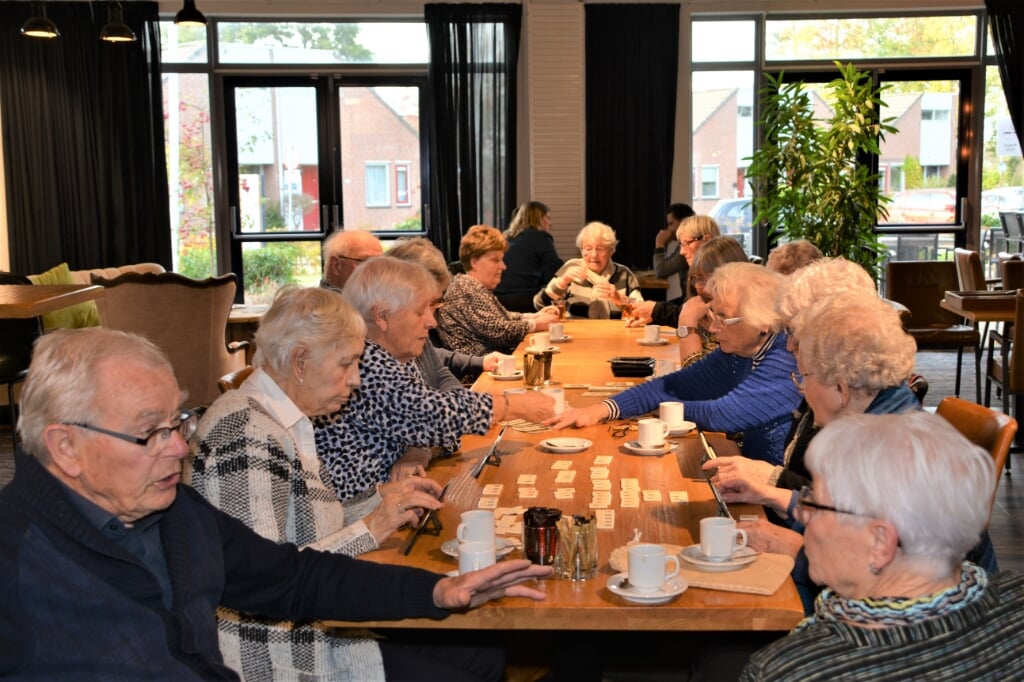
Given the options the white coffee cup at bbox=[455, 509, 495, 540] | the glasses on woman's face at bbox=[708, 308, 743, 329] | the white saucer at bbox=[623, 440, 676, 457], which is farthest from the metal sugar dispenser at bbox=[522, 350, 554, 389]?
the white coffee cup at bbox=[455, 509, 495, 540]

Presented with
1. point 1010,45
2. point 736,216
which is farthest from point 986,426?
point 1010,45

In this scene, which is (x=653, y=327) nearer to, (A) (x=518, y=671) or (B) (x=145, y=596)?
(A) (x=518, y=671)

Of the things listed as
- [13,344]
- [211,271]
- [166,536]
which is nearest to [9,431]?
[13,344]

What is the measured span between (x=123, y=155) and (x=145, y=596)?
9.10m

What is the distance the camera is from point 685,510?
2.79m

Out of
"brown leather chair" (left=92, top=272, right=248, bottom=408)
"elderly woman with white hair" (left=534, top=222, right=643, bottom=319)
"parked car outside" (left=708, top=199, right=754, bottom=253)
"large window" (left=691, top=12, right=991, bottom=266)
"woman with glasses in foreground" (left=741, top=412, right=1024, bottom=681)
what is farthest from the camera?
"parked car outside" (left=708, top=199, right=754, bottom=253)

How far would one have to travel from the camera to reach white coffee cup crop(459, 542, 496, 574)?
231 cm

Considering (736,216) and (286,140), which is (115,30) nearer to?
(286,140)

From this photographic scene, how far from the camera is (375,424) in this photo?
3.25 meters

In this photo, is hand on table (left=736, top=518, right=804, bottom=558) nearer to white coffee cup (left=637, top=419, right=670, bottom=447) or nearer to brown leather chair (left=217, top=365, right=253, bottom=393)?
white coffee cup (left=637, top=419, right=670, bottom=447)

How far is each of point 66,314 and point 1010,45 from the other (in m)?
8.61

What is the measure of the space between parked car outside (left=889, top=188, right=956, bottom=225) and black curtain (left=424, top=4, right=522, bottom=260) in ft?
12.9

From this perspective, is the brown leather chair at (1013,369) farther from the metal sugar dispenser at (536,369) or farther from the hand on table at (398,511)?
the hand on table at (398,511)

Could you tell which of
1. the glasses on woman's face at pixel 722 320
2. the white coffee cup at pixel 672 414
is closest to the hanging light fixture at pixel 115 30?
the glasses on woman's face at pixel 722 320
